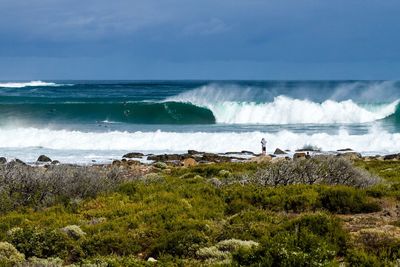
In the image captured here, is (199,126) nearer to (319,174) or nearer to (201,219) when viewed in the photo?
(319,174)

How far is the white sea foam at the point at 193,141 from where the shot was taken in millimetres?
34062

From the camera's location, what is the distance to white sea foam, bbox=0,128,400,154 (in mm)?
34062

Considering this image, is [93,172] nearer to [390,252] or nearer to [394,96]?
[390,252]

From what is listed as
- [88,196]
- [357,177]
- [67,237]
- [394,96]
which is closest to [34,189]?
[88,196]

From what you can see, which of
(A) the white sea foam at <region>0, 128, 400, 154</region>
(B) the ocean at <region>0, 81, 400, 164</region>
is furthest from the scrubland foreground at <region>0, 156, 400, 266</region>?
(A) the white sea foam at <region>0, 128, 400, 154</region>

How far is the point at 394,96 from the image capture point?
63.1 m

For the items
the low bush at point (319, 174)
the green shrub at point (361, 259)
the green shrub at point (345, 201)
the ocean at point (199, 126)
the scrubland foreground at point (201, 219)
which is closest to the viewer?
the green shrub at point (361, 259)

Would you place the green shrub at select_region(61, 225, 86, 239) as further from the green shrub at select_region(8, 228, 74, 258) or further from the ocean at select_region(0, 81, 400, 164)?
the ocean at select_region(0, 81, 400, 164)

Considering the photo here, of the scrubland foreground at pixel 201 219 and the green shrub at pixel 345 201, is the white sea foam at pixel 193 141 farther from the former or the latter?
the green shrub at pixel 345 201

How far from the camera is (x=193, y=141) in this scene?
1403 inches

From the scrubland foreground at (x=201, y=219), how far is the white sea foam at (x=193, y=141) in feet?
65.0

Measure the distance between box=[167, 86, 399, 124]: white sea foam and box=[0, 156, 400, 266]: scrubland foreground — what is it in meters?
37.6

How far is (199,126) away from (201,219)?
36.8 m

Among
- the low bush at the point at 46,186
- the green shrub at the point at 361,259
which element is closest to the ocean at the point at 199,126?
the low bush at the point at 46,186
